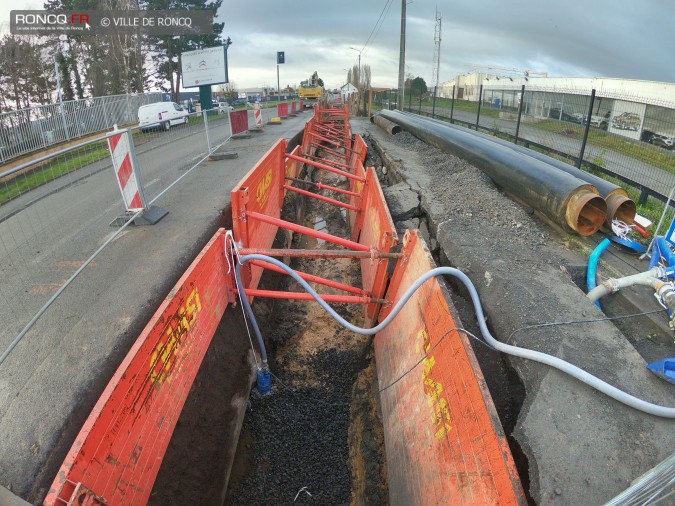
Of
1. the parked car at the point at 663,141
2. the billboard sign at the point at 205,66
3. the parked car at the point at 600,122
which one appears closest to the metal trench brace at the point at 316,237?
the parked car at the point at 663,141

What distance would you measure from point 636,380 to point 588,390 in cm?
40

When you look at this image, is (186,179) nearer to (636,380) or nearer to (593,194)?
(593,194)

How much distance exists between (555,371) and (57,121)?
17473 mm

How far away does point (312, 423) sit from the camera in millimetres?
3697

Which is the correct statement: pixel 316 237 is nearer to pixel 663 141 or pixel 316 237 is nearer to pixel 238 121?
pixel 663 141

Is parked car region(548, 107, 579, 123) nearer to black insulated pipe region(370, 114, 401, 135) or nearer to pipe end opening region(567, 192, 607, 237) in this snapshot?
pipe end opening region(567, 192, 607, 237)

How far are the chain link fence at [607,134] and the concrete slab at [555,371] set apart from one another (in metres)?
2.99

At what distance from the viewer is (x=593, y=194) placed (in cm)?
437

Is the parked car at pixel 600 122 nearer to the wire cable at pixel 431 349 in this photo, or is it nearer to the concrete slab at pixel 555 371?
the concrete slab at pixel 555 371

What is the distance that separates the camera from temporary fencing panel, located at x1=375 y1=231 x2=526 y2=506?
5.61 ft

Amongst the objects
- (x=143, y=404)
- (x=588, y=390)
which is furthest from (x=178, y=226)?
(x=588, y=390)

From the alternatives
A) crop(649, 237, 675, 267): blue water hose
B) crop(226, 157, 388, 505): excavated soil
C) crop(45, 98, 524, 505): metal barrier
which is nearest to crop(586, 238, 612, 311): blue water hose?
crop(649, 237, 675, 267): blue water hose

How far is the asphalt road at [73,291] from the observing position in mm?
2455

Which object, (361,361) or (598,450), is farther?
(361,361)
